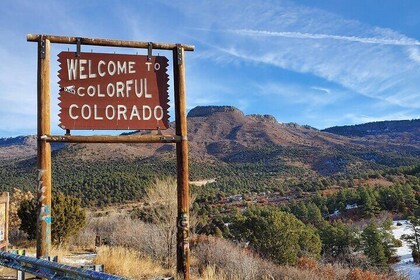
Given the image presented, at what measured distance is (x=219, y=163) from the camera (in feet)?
417

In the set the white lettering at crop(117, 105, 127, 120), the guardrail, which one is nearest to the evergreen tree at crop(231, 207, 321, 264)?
the white lettering at crop(117, 105, 127, 120)

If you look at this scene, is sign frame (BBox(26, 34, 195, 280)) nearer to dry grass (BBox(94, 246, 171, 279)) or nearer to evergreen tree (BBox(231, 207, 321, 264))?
dry grass (BBox(94, 246, 171, 279))

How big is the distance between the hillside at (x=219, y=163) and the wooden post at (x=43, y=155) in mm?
49437

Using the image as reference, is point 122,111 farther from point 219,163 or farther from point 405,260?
point 219,163

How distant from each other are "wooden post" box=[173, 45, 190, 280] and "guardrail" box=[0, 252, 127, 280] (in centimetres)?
172

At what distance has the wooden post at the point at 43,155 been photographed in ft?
16.7

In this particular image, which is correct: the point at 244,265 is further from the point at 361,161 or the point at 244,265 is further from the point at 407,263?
the point at 361,161

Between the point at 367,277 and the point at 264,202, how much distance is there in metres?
49.5

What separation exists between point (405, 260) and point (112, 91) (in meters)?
41.9

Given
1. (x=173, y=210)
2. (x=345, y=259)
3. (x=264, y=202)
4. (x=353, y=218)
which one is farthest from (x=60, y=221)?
(x=264, y=202)

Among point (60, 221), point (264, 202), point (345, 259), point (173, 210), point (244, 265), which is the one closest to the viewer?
point (244, 265)

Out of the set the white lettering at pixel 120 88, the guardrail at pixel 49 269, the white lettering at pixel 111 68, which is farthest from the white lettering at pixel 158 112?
the guardrail at pixel 49 269

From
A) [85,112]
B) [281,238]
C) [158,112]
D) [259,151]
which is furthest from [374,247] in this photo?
[259,151]

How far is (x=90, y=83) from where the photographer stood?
5395 millimetres
